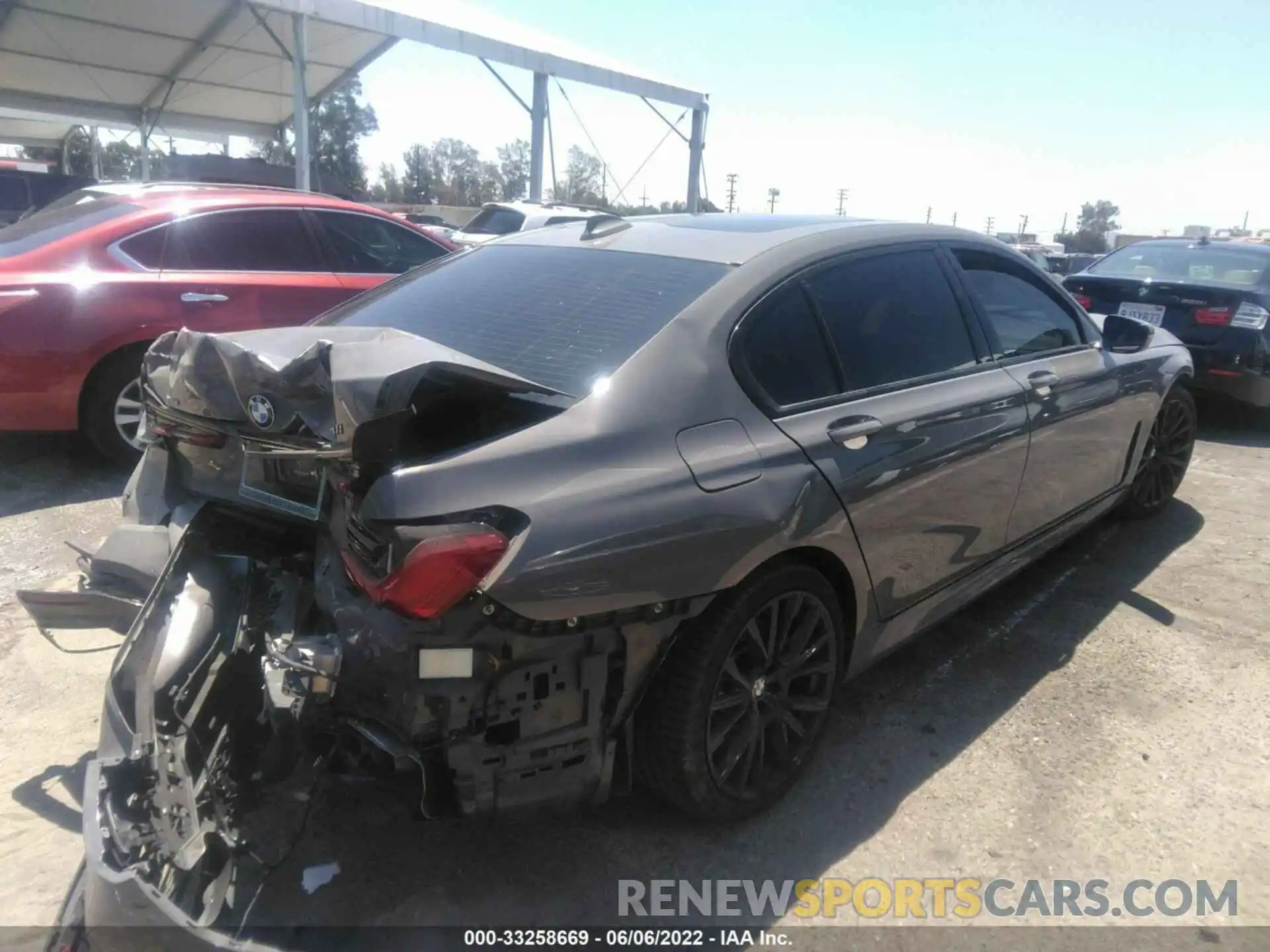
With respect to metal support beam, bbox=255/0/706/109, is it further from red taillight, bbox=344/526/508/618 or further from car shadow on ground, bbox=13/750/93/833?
red taillight, bbox=344/526/508/618

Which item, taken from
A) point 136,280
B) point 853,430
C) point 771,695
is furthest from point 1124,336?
point 136,280

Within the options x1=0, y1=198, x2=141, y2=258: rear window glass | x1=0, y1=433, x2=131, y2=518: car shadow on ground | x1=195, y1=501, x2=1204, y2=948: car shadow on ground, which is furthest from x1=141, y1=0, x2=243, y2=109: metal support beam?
x1=195, y1=501, x2=1204, y2=948: car shadow on ground

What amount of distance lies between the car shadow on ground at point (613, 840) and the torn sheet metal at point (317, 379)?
844 mm

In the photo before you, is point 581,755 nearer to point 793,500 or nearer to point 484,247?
point 793,500

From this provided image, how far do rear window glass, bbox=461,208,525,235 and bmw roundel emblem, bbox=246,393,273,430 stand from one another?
12.1 meters

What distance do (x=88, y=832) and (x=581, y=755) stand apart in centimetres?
98

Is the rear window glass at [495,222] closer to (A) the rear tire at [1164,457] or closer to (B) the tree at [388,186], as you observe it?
(A) the rear tire at [1164,457]

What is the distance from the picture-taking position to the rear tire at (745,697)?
226 cm

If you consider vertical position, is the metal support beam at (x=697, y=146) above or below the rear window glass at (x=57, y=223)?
above

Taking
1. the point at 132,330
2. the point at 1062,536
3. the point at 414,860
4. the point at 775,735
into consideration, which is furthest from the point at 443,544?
the point at 132,330

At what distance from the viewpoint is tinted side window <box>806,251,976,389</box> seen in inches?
111

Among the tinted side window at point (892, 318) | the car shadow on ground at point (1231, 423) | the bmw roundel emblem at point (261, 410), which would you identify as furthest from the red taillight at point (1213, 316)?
the bmw roundel emblem at point (261, 410)

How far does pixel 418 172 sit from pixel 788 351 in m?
73.8

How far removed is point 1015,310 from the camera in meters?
3.66
